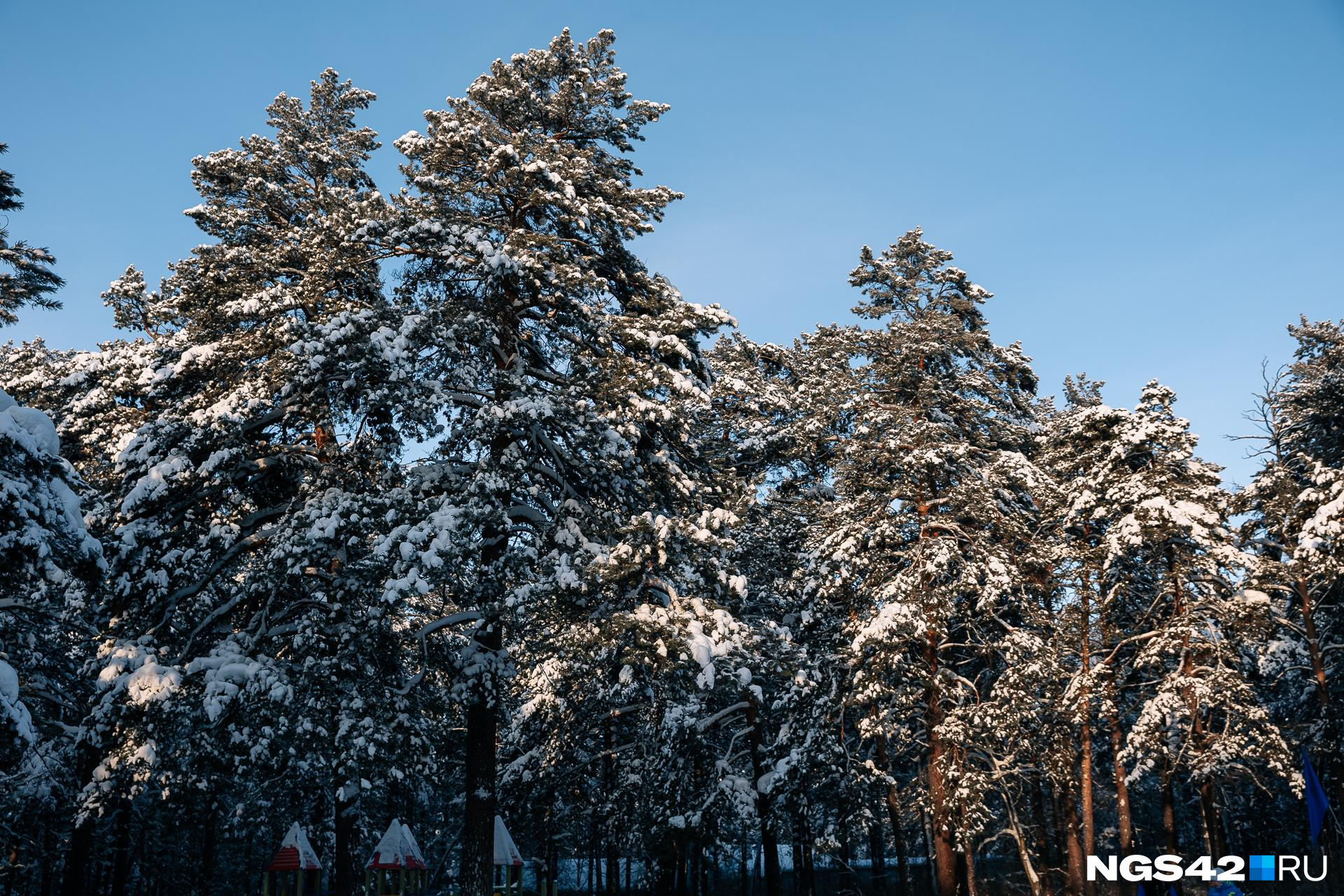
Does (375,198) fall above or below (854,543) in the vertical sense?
above

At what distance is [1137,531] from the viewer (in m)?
18.8

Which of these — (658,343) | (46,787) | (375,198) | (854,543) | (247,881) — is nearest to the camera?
(658,343)

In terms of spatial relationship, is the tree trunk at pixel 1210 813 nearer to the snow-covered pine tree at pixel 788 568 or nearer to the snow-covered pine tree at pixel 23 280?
the snow-covered pine tree at pixel 788 568

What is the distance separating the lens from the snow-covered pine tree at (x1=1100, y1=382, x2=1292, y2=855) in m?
18.3

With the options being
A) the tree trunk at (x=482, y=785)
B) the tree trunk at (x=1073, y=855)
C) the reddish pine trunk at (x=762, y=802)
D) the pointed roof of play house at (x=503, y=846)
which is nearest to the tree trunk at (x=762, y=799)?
the reddish pine trunk at (x=762, y=802)

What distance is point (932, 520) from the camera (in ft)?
66.5

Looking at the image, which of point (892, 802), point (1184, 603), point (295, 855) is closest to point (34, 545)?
point (892, 802)

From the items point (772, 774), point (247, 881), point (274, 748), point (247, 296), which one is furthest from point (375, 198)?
point (247, 881)

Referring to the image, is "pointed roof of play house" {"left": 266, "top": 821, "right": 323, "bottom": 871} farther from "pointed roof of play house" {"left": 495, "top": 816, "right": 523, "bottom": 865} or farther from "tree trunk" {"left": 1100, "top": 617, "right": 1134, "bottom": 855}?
"tree trunk" {"left": 1100, "top": 617, "right": 1134, "bottom": 855}

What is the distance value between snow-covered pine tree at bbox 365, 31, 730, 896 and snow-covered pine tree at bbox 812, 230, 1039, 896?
5381 millimetres

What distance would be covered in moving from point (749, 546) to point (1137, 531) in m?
9.37

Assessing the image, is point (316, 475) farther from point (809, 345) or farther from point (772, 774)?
point (809, 345)

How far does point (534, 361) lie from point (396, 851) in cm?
2055

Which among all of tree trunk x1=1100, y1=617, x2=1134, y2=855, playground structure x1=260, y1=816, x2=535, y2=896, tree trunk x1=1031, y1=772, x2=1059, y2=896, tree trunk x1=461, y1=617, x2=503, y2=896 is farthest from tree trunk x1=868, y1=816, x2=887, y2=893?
tree trunk x1=461, y1=617, x2=503, y2=896
